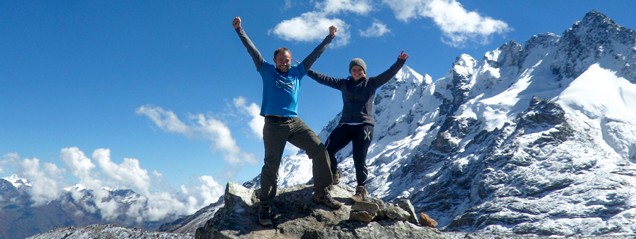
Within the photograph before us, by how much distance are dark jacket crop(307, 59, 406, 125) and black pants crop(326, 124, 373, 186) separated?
164mm

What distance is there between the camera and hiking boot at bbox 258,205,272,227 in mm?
7223

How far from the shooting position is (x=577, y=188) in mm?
127938

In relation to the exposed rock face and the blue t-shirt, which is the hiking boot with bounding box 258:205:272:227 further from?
the exposed rock face

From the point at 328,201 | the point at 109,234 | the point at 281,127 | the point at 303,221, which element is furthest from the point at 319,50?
the point at 109,234

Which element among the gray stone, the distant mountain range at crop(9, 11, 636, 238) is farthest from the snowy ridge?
the gray stone

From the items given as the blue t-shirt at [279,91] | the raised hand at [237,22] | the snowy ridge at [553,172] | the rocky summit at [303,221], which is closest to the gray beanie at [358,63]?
the blue t-shirt at [279,91]

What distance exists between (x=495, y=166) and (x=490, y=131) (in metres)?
42.2

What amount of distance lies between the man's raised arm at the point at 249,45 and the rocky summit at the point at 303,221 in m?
2.73

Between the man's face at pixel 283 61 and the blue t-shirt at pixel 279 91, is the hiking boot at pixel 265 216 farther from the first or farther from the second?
the man's face at pixel 283 61

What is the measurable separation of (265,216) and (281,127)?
174cm

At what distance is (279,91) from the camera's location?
7617 millimetres

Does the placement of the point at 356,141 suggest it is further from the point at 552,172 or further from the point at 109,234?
the point at 552,172

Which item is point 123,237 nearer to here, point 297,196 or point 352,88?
point 297,196

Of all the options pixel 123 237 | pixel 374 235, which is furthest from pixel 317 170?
pixel 123 237
